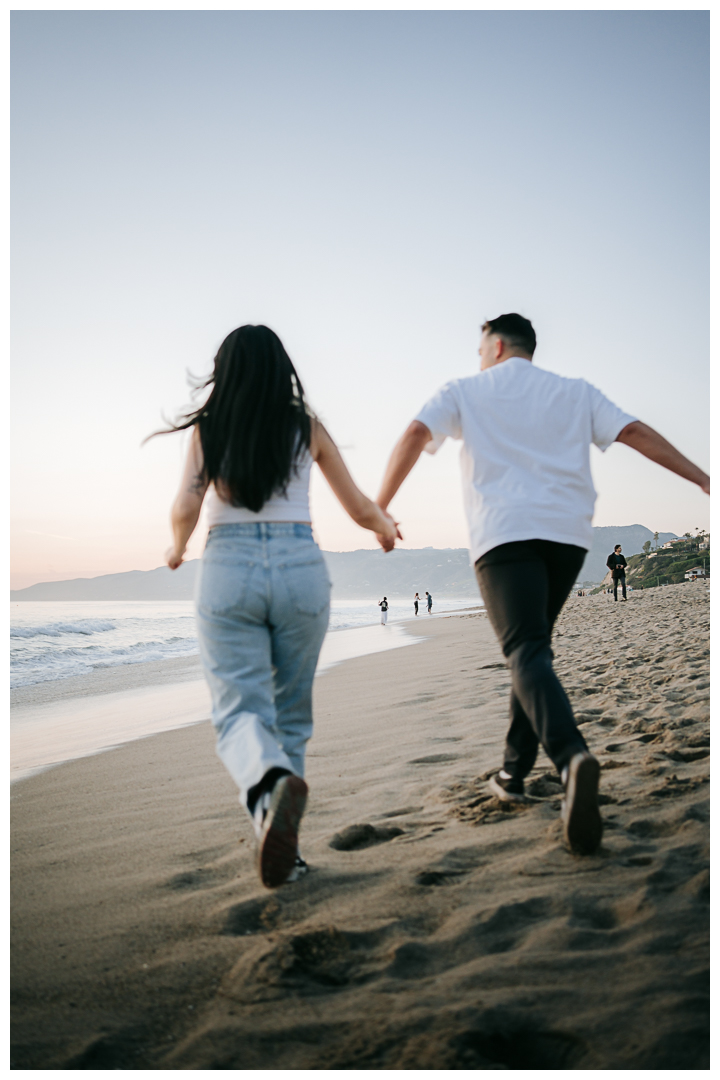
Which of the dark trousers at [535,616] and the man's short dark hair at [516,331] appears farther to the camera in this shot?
the man's short dark hair at [516,331]

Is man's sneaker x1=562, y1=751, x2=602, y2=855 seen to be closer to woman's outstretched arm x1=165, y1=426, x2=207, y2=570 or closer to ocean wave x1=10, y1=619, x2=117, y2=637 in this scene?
woman's outstretched arm x1=165, y1=426, x2=207, y2=570

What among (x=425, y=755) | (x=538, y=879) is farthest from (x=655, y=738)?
(x=538, y=879)

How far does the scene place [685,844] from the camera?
204 centimetres

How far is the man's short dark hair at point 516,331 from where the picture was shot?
2645mm

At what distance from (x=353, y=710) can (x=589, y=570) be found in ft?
538

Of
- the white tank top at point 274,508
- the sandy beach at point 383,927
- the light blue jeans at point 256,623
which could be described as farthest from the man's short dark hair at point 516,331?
the sandy beach at point 383,927

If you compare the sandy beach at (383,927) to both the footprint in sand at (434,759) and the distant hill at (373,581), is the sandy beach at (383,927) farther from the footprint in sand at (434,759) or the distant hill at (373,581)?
the distant hill at (373,581)

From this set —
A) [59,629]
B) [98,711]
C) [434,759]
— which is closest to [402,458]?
[434,759]

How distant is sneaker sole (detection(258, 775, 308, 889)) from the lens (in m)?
1.75

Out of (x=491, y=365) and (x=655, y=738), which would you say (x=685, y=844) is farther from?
(x=491, y=365)

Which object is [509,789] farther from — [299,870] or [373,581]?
[373,581]

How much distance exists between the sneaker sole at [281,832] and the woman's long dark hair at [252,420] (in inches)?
33.4

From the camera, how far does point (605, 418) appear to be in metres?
2.51

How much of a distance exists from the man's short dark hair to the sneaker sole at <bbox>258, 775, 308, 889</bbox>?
1904mm
